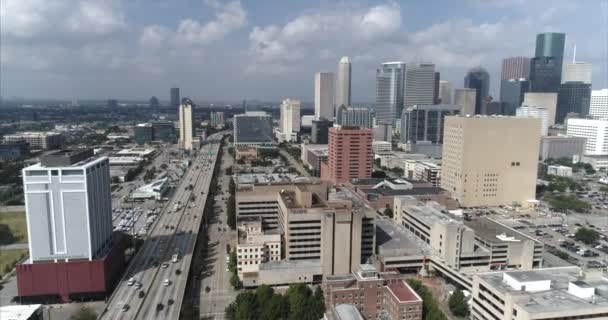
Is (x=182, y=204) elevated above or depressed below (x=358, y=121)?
below

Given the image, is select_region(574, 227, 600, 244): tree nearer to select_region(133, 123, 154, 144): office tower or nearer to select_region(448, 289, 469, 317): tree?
select_region(448, 289, 469, 317): tree

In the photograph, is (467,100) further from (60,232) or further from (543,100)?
(60,232)

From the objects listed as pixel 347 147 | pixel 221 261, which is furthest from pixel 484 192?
pixel 221 261

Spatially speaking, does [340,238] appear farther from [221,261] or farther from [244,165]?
[244,165]

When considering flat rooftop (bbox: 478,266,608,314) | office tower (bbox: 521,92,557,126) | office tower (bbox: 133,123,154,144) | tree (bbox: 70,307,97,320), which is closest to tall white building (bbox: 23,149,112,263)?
tree (bbox: 70,307,97,320)

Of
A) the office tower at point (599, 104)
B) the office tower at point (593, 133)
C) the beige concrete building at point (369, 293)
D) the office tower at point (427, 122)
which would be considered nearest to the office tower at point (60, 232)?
the beige concrete building at point (369, 293)

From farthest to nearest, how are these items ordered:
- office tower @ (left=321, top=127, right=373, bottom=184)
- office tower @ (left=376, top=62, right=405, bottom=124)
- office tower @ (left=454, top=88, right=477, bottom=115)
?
1. office tower @ (left=376, top=62, right=405, bottom=124)
2. office tower @ (left=454, top=88, right=477, bottom=115)
3. office tower @ (left=321, top=127, right=373, bottom=184)
